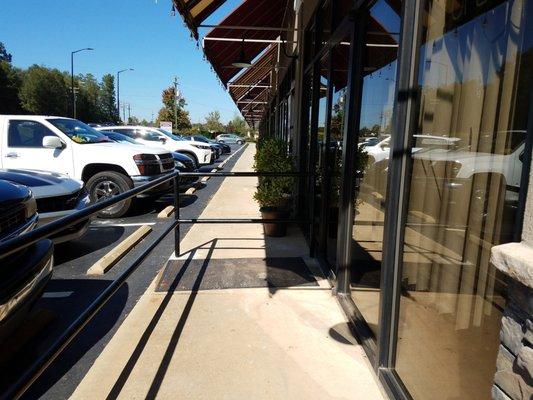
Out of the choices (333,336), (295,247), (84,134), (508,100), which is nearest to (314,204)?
(295,247)

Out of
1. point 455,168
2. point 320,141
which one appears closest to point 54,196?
point 320,141

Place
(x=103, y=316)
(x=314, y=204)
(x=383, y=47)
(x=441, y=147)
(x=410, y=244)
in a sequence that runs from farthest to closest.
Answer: (x=314, y=204) → (x=103, y=316) → (x=383, y=47) → (x=410, y=244) → (x=441, y=147)

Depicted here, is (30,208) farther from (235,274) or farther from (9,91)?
(9,91)

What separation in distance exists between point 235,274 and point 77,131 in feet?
17.2

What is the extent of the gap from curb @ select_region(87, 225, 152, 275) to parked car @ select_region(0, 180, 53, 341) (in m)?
1.23

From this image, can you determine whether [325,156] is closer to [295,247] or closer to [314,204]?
[314,204]

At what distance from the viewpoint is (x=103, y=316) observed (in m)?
3.73

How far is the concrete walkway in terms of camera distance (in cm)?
262

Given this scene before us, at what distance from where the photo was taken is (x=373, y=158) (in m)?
3.19

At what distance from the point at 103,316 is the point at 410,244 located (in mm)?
2742

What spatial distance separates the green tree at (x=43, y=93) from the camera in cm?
6750

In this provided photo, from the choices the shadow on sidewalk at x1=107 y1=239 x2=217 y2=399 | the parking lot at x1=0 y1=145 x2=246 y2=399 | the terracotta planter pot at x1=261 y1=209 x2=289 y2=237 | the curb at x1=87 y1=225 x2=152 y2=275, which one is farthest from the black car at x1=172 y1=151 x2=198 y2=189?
the shadow on sidewalk at x1=107 y1=239 x2=217 y2=399

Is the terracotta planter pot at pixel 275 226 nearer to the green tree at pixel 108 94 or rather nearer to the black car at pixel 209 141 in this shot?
the black car at pixel 209 141

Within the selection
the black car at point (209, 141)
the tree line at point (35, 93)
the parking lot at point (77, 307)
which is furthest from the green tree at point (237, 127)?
the parking lot at point (77, 307)
